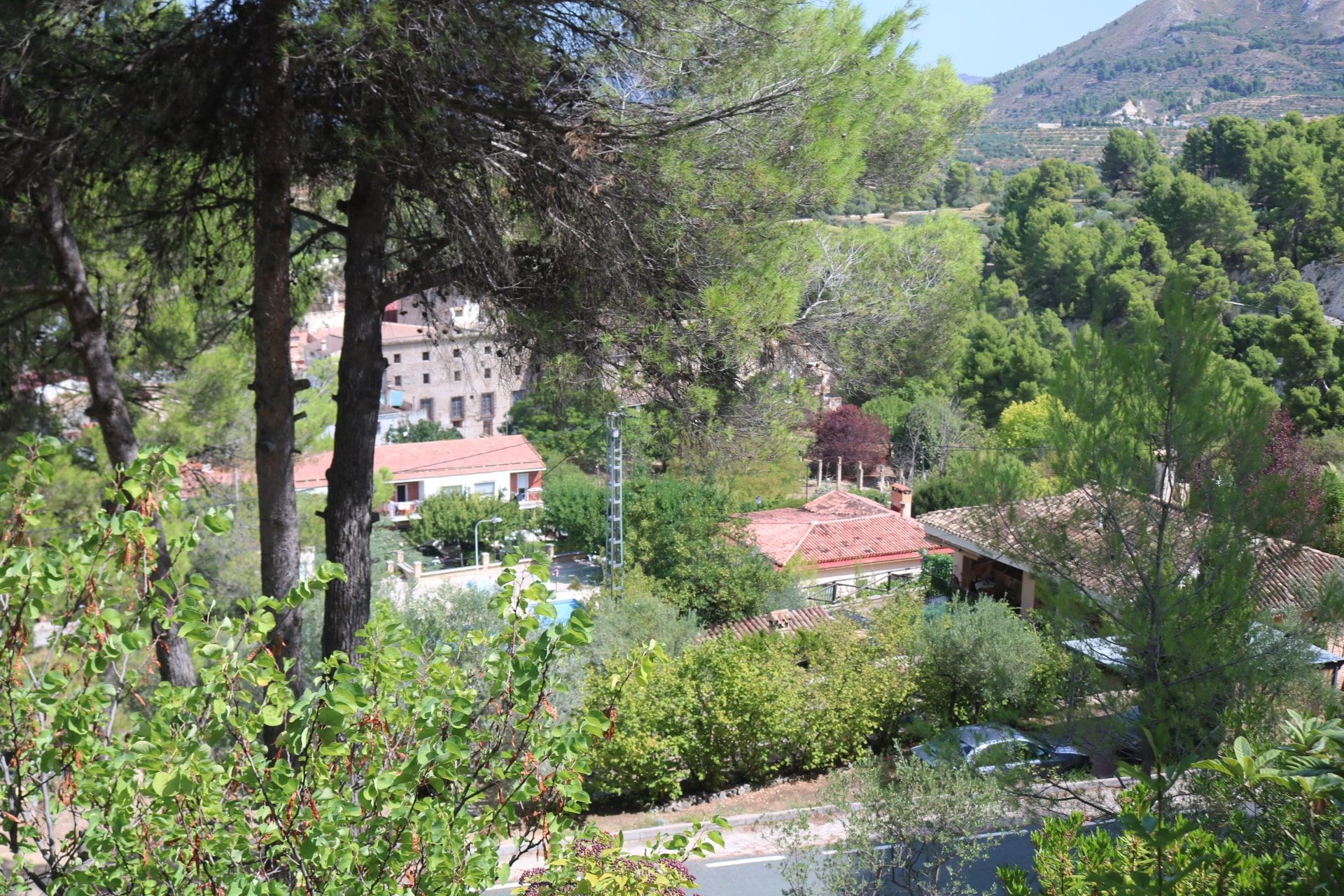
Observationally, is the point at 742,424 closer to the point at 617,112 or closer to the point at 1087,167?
the point at 617,112

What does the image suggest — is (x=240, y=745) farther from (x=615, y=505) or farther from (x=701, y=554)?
(x=701, y=554)

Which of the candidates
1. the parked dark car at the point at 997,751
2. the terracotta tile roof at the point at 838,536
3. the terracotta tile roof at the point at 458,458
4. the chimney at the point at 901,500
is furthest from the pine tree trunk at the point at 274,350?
the terracotta tile roof at the point at 458,458

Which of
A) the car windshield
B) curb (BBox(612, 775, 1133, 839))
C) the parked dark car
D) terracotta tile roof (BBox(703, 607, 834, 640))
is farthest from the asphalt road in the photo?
terracotta tile roof (BBox(703, 607, 834, 640))

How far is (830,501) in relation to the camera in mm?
28922

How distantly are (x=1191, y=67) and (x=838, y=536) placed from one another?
14970 centimetres

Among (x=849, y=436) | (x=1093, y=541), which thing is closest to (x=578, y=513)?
(x=849, y=436)

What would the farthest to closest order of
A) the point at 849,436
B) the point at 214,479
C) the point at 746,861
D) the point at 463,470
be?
the point at 849,436 → the point at 463,470 → the point at 214,479 → the point at 746,861

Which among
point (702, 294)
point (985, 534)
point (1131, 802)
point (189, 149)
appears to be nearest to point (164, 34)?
point (189, 149)

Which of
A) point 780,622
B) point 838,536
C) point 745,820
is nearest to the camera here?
point 745,820

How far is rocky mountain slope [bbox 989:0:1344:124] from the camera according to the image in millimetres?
122312

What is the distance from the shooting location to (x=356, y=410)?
4652mm

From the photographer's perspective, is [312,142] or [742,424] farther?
[742,424]

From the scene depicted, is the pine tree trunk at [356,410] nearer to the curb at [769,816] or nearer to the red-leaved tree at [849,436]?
the curb at [769,816]

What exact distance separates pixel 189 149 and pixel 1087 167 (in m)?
73.6
